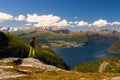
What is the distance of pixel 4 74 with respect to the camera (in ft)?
151

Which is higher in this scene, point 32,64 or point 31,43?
point 31,43

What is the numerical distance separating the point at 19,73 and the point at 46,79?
8.49 meters

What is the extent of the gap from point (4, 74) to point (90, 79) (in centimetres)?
1591

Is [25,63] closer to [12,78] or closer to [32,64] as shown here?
[32,64]

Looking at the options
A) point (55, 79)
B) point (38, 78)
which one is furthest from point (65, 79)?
point (38, 78)

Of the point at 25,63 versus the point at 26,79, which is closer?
the point at 26,79

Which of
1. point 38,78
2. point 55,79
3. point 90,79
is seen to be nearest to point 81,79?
point 90,79

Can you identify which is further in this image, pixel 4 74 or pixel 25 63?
pixel 25 63

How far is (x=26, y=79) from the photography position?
136 feet

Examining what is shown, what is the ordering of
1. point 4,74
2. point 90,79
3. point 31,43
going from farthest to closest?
point 31,43 < point 4,74 < point 90,79

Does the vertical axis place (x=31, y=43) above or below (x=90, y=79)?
above

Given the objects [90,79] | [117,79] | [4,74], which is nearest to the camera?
[117,79]

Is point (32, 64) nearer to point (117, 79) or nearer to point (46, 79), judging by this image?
point (46, 79)

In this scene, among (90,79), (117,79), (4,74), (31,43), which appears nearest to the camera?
(117,79)
